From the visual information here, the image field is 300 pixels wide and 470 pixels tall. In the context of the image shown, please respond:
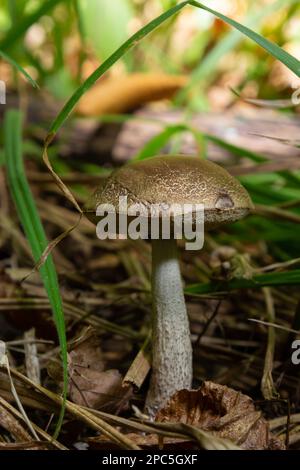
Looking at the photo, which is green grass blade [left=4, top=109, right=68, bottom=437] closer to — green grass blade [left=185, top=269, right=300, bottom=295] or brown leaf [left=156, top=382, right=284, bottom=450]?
brown leaf [left=156, top=382, right=284, bottom=450]

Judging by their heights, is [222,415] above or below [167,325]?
below

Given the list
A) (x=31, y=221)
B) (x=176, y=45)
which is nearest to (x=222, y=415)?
(x=31, y=221)

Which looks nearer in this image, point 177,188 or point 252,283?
point 177,188

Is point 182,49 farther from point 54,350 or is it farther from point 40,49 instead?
point 54,350

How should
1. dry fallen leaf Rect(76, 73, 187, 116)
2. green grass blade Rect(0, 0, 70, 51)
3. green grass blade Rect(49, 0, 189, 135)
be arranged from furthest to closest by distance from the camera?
dry fallen leaf Rect(76, 73, 187, 116), green grass blade Rect(0, 0, 70, 51), green grass blade Rect(49, 0, 189, 135)

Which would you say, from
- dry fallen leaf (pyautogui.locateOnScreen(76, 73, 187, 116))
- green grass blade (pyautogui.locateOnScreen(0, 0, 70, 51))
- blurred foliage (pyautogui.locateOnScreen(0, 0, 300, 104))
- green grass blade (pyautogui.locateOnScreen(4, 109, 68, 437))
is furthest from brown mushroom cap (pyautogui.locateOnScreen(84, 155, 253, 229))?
dry fallen leaf (pyautogui.locateOnScreen(76, 73, 187, 116))

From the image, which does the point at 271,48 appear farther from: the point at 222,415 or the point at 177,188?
the point at 222,415
